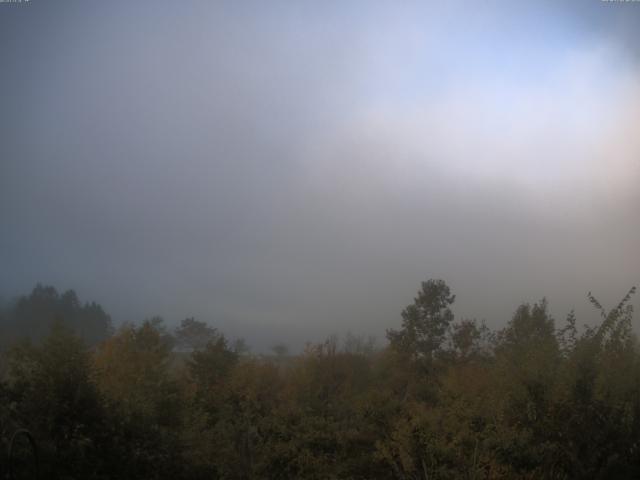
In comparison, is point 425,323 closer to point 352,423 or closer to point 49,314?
point 352,423

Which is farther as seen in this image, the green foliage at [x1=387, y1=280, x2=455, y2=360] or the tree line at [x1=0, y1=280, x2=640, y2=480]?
the green foliage at [x1=387, y1=280, x2=455, y2=360]

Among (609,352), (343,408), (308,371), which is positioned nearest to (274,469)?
(343,408)

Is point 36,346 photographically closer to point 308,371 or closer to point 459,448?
point 459,448

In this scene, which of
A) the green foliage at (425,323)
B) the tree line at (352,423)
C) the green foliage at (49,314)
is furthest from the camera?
the green foliage at (49,314)

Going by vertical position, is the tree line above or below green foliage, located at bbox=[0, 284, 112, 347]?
below

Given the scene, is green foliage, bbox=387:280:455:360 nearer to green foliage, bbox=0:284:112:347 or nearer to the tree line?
the tree line

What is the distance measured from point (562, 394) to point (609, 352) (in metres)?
2.23

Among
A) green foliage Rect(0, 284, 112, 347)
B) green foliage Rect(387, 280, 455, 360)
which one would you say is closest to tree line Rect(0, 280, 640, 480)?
green foliage Rect(387, 280, 455, 360)

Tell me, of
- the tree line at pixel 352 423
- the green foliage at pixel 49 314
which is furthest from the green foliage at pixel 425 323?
the green foliage at pixel 49 314

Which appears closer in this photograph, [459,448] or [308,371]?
Answer: [459,448]

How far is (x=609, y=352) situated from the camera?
54.0 ft

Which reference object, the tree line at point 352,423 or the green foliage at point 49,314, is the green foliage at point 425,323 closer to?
the tree line at point 352,423

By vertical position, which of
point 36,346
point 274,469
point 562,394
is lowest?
point 274,469

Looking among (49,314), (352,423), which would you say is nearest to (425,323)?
(352,423)
